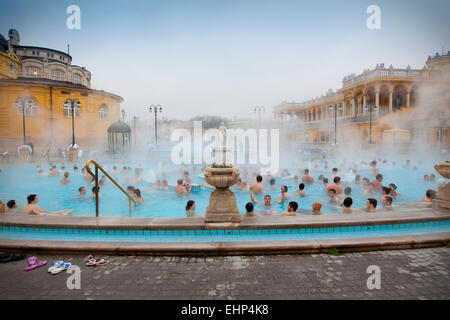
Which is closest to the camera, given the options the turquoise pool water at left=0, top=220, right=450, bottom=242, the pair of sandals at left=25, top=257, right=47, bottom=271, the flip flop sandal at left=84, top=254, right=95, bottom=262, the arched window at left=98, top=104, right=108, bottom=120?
the pair of sandals at left=25, top=257, right=47, bottom=271

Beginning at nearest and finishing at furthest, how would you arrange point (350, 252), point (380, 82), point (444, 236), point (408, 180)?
point (350, 252), point (444, 236), point (408, 180), point (380, 82)

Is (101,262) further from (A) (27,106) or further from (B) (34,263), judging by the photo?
(A) (27,106)

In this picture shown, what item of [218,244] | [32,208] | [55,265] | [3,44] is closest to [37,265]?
[55,265]

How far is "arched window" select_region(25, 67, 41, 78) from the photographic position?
3827 cm

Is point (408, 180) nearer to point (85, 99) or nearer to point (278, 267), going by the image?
point (278, 267)

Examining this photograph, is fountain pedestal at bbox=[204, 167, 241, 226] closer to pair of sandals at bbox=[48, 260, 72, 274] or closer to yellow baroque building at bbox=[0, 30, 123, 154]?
pair of sandals at bbox=[48, 260, 72, 274]

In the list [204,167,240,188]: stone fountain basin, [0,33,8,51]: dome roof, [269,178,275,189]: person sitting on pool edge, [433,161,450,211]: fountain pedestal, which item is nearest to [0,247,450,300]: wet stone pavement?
[204,167,240,188]: stone fountain basin

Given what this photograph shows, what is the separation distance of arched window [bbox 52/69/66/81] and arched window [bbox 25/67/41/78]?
82.1 inches

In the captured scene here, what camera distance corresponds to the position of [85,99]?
33125 millimetres

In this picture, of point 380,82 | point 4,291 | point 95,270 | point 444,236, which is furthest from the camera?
point 380,82

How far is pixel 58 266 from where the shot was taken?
357 centimetres

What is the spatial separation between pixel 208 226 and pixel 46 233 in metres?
3.22
